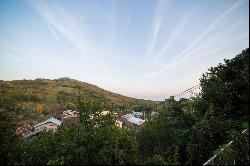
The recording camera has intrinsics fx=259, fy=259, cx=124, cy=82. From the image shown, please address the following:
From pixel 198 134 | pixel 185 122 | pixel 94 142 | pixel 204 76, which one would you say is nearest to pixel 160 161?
pixel 94 142

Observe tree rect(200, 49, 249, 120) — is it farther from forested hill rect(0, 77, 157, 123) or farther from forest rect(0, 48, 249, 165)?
forested hill rect(0, 77, 157, 123)

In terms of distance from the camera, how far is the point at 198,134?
12805 millimetres

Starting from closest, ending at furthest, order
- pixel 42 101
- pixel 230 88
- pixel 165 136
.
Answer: pixel 230 88 < pixel 165 136 < pixel 42 101

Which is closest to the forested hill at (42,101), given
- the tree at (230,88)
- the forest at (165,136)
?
the forest at (165,136)

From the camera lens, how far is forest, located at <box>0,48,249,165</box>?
28.2 feet

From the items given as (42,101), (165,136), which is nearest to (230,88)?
(165,136)

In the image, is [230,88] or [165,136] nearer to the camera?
[230,88]

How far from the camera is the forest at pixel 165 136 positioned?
339 inches

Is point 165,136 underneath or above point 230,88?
underneath

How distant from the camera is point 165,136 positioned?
14.9 m

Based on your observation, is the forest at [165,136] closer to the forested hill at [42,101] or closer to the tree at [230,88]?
the tree at [230,88]

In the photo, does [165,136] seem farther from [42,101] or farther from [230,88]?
[42,101]

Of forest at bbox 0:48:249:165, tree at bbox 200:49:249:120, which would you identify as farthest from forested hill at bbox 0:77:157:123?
tree at bbox 200:49:249:120

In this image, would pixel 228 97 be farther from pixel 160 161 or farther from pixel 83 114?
pixel 83 114
